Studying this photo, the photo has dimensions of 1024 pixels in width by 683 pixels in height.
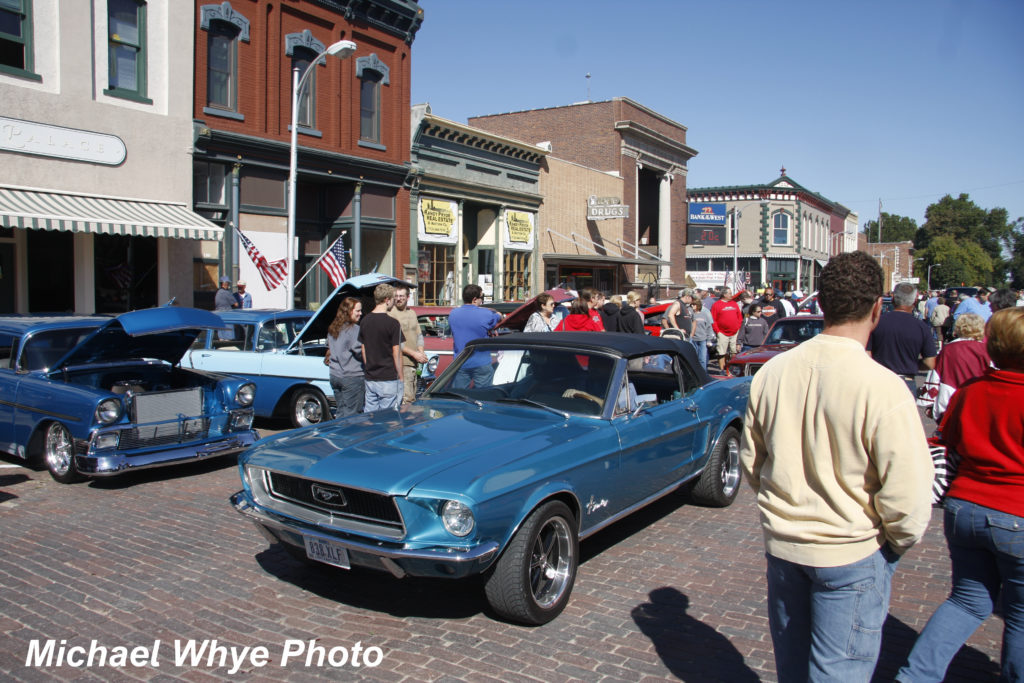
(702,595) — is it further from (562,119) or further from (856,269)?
(562,119)

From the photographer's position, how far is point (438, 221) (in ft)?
76.1

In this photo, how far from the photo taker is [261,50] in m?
17.7

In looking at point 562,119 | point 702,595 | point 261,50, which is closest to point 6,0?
point 261,50

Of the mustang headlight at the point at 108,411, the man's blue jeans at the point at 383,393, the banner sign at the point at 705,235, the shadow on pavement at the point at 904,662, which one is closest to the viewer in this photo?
the shadow on pavement at the point at 904,662

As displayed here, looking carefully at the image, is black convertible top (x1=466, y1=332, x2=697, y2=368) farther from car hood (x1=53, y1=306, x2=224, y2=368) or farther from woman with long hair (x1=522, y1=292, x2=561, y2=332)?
woman with long hair (x1=522, y1=292, x2=561, y2=332)

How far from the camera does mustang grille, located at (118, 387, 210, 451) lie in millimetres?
7039

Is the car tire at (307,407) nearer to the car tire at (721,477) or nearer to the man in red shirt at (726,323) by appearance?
the car tire at (721,477)

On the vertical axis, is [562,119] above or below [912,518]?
above

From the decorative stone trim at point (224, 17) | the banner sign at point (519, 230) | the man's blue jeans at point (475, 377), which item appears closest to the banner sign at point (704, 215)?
the banner sign at point (519, 230)

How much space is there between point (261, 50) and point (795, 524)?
18.1 metres

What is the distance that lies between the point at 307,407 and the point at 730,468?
5.44m

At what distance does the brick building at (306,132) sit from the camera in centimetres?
1697

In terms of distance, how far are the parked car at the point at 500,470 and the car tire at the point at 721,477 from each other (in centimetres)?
31

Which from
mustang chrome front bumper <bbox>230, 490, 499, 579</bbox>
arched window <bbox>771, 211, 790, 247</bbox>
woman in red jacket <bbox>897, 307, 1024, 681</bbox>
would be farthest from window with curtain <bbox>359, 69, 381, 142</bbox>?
arched window <bbox>771, 211, 790, 247</bbox>
